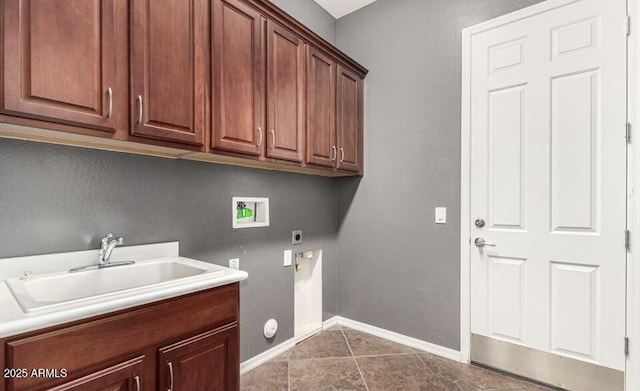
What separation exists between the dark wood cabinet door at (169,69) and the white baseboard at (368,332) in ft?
5.33

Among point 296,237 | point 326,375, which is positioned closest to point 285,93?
point 296,237

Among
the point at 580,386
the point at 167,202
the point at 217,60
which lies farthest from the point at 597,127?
the point at 167,202

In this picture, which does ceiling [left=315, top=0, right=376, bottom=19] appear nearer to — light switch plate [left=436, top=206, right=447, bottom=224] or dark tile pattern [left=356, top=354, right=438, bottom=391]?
light switch plate [left=436, top=206, right=447, bottom=224]

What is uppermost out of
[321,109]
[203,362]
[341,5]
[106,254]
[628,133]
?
[341,5]

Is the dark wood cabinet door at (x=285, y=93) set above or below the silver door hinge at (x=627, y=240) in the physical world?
above

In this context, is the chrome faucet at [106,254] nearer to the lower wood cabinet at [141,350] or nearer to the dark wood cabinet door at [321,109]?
the lower wood cabinet at [141,350]

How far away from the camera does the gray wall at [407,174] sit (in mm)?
2283

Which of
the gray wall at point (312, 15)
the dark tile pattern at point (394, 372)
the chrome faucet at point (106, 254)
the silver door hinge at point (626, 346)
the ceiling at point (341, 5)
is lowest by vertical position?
the dark tile pattern at point (394, 372)

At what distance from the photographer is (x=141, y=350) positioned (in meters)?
1.09

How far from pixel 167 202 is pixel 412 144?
1880mm

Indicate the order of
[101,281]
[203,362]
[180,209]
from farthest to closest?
[180,209] < [101,281] < [203,362]

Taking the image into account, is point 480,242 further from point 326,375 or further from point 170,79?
point 170,79

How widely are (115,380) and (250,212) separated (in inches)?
51.4

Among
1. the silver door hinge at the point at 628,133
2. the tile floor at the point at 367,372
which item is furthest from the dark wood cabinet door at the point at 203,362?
the silver door hinge at the point at 628,133
